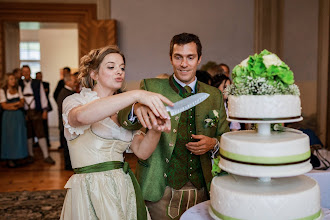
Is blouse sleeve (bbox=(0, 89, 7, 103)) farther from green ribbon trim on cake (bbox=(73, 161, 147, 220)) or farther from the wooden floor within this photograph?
green ribbon trim on cake (bbox=(73, 161, 147, 220))

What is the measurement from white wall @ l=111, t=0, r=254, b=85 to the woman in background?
1989mm

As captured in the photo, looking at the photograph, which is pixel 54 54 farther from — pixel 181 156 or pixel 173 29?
pixel 181 156

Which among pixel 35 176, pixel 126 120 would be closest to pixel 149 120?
pixel 126 120

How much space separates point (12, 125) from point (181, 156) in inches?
225

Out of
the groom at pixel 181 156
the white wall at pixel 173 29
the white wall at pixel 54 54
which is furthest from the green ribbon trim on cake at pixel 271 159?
the white wall at pixel 54 54

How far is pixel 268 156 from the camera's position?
5.86 feet

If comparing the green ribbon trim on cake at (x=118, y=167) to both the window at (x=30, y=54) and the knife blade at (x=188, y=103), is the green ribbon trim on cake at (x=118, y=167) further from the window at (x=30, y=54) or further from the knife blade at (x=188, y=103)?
the window at (x=30, y=54)

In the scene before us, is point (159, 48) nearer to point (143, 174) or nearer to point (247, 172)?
point (143, 174)

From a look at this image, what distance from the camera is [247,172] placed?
182 cm

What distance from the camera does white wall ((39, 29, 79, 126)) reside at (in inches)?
596

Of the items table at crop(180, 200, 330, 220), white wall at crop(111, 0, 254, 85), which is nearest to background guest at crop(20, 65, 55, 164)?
white wall at crop(111, 0, 254, 85)

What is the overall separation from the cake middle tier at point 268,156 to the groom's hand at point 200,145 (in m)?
0.68

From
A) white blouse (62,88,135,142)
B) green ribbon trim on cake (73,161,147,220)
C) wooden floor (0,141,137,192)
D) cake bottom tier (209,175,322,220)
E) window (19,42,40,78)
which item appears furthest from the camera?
window (19,42,40,78)

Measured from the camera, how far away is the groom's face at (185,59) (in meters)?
2.76
